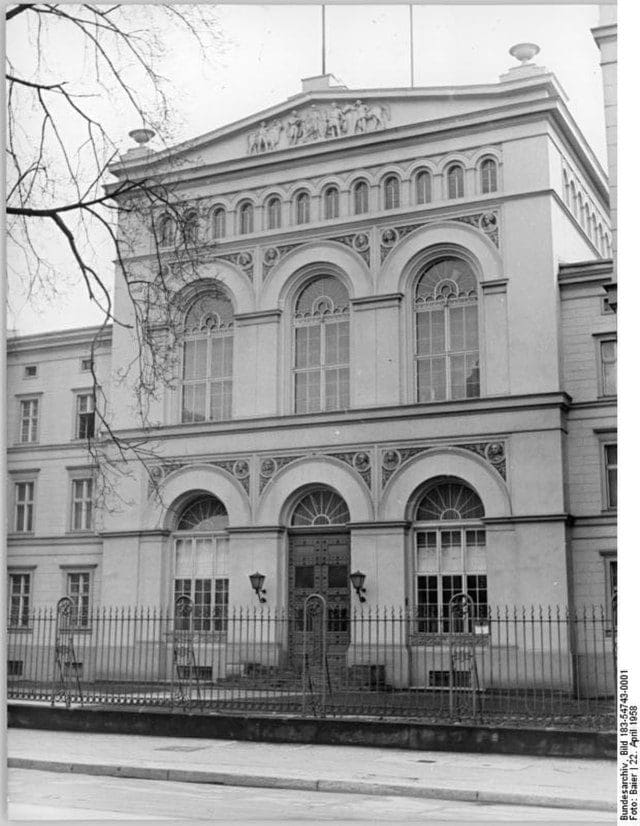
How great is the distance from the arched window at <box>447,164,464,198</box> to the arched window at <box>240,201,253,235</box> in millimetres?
1853

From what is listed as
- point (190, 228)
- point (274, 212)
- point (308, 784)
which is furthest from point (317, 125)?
point (308, 784)

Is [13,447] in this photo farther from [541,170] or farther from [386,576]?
[541,170]

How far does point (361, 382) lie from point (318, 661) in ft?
8.26

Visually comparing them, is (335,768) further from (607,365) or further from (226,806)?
(607,365)

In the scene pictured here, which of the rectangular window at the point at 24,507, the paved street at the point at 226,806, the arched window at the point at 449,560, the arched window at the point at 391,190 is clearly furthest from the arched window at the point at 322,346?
the paved street at the point at 226,806

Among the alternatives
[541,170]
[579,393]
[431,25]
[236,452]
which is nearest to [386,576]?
[236,452]

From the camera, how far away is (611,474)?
29.2ft

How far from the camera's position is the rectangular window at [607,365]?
8.38 metres

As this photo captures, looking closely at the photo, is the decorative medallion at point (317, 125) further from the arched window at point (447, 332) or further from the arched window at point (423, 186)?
the arched window at point (447, 332)

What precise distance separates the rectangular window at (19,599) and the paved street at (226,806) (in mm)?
1199

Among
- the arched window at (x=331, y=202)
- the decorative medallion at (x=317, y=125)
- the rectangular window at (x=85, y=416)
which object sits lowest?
the rectangular window at (x=85, y=416)

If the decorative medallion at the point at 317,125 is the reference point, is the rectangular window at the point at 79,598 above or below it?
below

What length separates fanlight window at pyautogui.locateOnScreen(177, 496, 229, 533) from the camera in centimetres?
1125

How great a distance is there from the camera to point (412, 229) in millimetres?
10688
